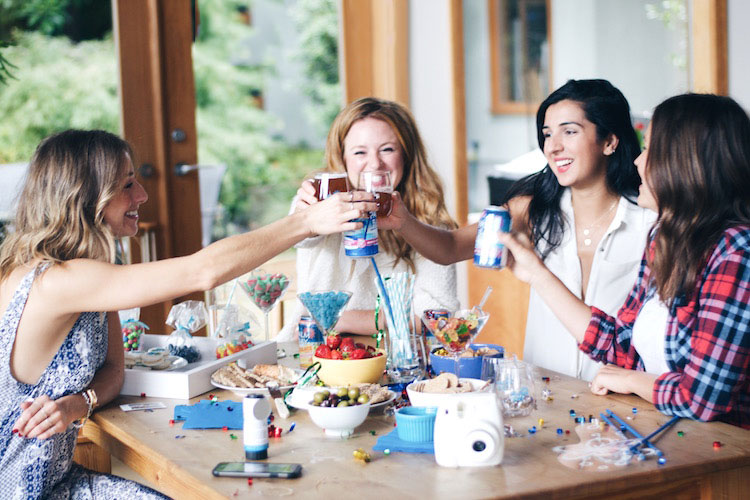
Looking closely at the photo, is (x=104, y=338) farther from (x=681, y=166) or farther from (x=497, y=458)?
(x=681, y=166)

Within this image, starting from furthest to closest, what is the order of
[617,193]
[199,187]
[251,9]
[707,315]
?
→ [251,9] → [199,187] → [617,193] → [707,315]

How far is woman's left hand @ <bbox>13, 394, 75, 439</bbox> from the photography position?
1.85 meters

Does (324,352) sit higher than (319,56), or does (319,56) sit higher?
(319,56)

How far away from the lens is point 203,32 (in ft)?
14.0

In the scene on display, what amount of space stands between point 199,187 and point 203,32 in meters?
0.75

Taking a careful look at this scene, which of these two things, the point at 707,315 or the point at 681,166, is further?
Answer: the point at 681,166


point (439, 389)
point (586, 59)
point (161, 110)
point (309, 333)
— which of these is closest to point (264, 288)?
point (309, 333)

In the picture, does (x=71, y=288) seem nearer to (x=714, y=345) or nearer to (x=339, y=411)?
(x=339, y=411)

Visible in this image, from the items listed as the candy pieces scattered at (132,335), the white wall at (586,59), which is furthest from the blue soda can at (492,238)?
the white wall at (586,59)

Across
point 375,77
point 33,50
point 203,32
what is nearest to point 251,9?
point 203,32

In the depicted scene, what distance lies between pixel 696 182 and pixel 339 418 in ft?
2.96

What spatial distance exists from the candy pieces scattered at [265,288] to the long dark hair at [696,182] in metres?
0.99

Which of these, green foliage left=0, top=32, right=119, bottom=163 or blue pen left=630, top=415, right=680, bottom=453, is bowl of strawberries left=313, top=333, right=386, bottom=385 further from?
green foliage left=0, top=32, right=119, bottom=163

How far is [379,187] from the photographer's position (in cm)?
214
